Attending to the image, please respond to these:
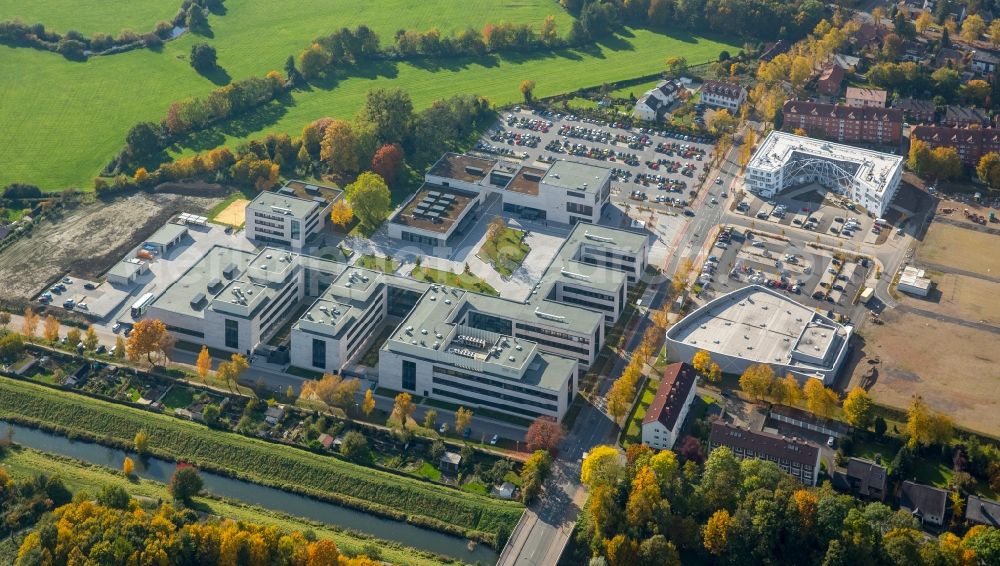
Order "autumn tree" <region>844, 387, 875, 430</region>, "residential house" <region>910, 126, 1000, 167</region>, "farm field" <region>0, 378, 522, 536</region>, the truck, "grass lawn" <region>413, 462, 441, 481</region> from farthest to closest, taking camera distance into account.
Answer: "residential house" <region>910, 126, 1000, 167</region> → the truck → "autumn tree" <region>844, 387, 875, 430</region> → "grass lawn" <region>413, 462, 441, 481</region> → "farm field" <region>0, 378, 522, 536</region>

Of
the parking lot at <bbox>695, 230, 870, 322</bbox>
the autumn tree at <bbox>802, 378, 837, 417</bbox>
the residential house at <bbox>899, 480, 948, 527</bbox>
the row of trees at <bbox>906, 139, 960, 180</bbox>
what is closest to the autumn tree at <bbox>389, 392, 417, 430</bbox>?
the autumn tree at <bbox>802, 378, 837, 417</bbox>

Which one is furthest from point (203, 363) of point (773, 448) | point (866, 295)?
point (866, 295)

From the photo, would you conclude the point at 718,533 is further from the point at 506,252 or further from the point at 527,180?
the point at 527,180

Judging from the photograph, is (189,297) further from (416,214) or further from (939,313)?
(939,313)

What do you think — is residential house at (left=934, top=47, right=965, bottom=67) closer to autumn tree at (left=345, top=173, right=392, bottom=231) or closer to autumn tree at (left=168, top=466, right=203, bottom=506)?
autumn tree at (left=345, top=173, right=392, bottom=231)

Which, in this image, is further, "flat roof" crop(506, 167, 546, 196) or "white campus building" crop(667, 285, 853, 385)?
"flat roof" crop(506, 167, 546, 196)

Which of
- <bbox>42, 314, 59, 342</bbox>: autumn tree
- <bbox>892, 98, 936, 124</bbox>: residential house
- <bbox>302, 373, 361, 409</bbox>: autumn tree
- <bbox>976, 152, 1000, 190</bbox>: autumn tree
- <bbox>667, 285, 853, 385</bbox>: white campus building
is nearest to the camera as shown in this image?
<bbox>302, 373, 361, 409</bbox>: autumn tree

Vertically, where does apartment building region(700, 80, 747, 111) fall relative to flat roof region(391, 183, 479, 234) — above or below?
above

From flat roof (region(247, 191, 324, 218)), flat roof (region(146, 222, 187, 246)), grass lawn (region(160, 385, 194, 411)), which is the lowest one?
flat roof (region(146, 222, 187, 246))

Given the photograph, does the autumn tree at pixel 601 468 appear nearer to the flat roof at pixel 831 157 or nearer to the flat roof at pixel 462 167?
the flat roof at pixel 462 167
